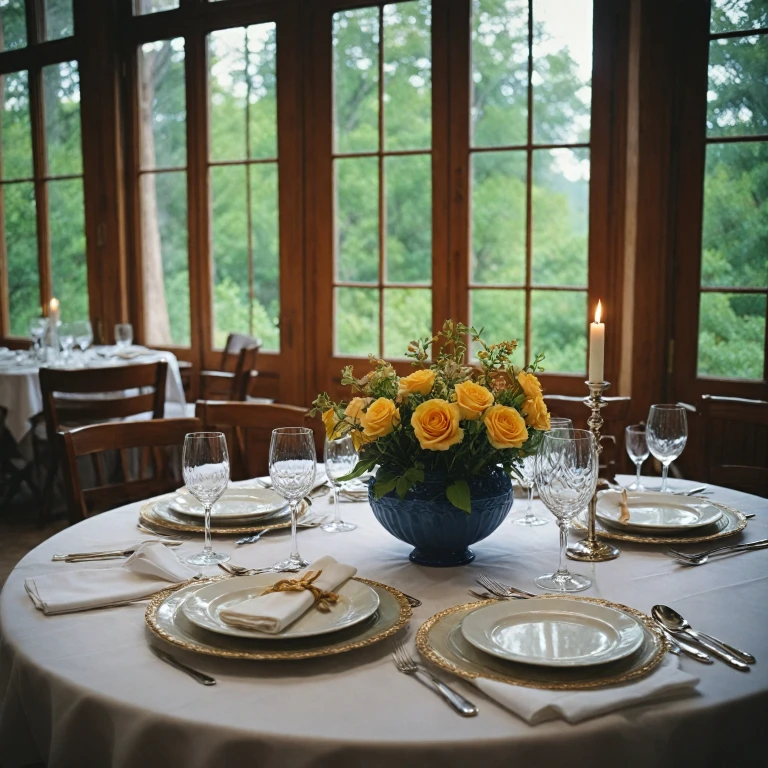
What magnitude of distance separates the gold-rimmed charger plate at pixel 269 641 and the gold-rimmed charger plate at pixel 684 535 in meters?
0.50

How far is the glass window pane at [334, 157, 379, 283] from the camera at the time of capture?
4.39 metres

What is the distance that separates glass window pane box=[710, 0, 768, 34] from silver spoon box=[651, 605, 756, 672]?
2.74 meters

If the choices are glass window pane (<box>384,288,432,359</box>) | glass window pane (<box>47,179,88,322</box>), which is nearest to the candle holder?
glass window pane (<box>384,288,432,359</box>)

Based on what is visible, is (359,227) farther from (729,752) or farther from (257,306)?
(729,752)

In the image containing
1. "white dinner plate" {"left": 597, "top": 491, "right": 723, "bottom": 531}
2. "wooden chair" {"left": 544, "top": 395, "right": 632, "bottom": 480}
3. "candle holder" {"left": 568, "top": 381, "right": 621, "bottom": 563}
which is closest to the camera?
"candle holder" {"left": 568, "top": 381, "right": 621, "bottom": 563}

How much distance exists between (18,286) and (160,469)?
12.3ft

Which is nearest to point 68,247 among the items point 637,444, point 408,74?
point 408,74

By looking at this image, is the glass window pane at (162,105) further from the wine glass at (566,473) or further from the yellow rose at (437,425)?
the wine glass at (566,473)

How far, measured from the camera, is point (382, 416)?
149 centimetres

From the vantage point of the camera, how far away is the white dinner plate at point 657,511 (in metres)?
1.70

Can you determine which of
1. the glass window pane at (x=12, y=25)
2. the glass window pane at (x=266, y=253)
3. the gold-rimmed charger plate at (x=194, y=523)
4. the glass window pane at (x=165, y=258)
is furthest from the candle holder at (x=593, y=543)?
the glass window pane at (x=12, y=25)

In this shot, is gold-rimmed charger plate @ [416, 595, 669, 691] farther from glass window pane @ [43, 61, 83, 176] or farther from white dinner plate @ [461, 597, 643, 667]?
glass window pane @ [43, 61, 83, 176]

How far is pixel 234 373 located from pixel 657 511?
284 centimetres

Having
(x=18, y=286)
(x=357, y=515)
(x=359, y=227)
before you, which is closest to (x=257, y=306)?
(x=359, y=227)
